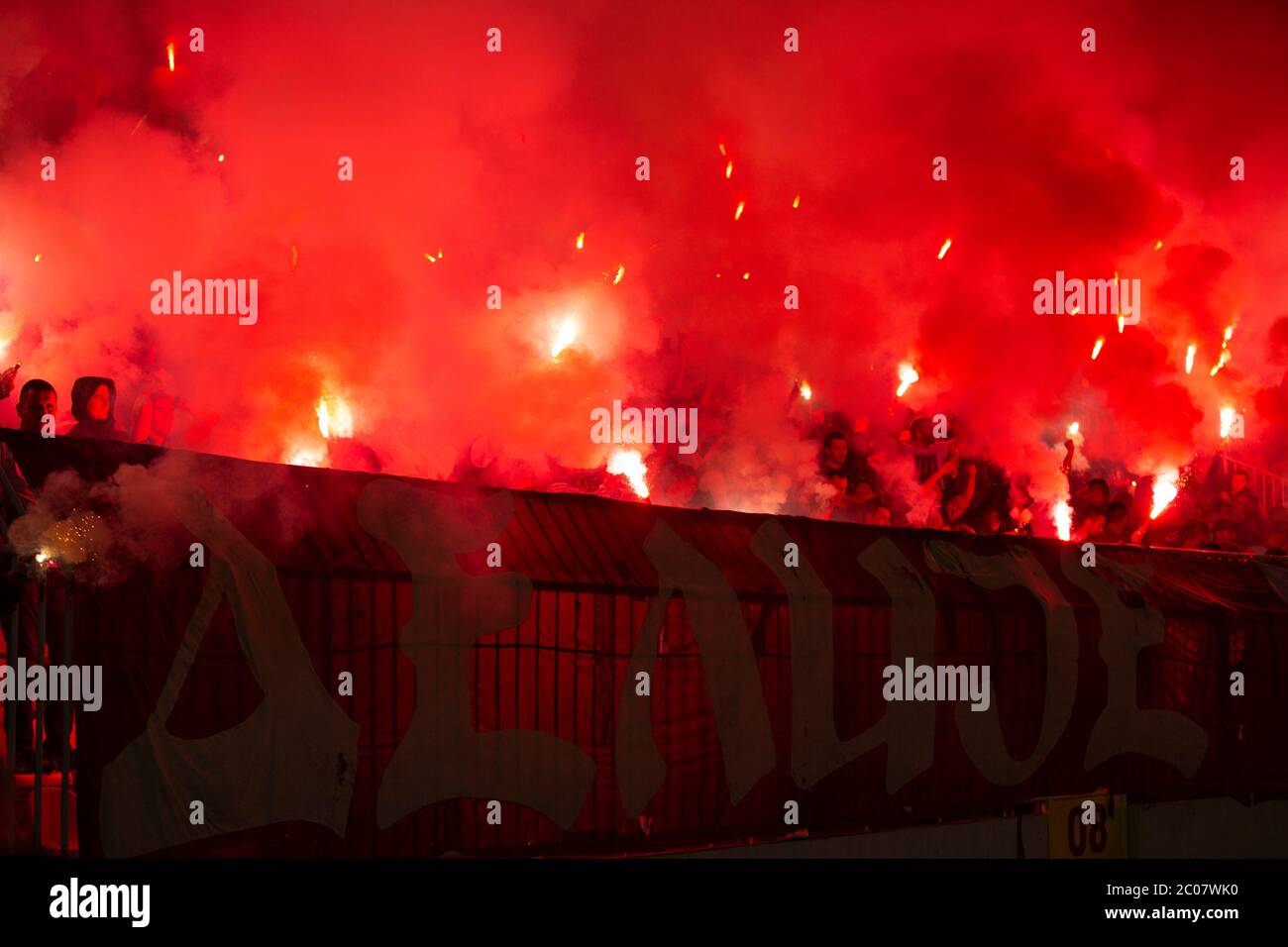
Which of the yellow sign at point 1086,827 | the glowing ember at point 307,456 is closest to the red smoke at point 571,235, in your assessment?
the glowing ember at point 307,456

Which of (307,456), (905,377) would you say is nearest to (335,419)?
(307,456)

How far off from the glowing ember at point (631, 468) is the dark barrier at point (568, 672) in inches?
145

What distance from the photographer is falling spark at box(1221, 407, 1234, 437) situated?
846 inches

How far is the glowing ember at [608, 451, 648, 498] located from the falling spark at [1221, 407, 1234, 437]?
11.4 meters

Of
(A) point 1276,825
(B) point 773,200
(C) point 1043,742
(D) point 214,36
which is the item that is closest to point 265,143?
(D) point 214,36

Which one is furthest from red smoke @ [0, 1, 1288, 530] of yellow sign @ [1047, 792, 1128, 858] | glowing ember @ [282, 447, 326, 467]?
yellow sign @ [1047, 792, 1128, 858]

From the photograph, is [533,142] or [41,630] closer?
[41,630]

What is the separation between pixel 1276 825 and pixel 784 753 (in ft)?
17.2

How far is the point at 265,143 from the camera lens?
12977 mm

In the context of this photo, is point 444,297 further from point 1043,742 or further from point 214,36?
point 1043,742

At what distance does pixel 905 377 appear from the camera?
1786 cm

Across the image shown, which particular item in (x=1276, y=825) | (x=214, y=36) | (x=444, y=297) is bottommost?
(x=1276, y=825)

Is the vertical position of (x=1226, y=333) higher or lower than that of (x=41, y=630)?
higher

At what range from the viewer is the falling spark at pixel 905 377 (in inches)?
703
